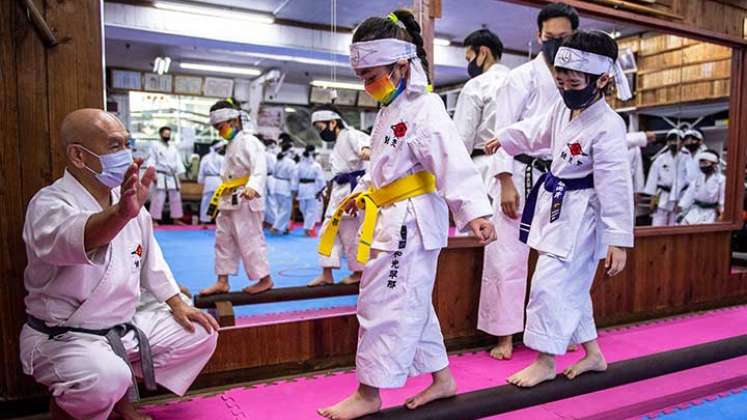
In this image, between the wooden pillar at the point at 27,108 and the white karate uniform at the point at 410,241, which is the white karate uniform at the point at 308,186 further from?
the white karate uniform at the point at 410,241

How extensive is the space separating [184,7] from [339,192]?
539 cm

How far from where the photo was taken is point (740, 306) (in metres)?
4.60

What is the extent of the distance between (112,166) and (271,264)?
4.86 m

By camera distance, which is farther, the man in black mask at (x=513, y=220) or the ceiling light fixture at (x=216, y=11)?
the ceiling light fixture at (x=216, y=11)

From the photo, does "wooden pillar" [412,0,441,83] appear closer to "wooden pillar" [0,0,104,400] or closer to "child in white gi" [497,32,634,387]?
"child in white gi" [497,32,634,387]

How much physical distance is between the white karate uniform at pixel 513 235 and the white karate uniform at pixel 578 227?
2.18 feet

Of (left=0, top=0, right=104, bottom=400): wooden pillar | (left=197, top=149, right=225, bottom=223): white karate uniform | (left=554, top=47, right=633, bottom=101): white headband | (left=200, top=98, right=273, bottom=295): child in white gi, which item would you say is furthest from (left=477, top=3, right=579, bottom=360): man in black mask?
(left=197, top=149, right=225, bottom=223): white karate uniform

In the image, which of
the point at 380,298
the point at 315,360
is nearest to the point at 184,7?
the point at 315,360

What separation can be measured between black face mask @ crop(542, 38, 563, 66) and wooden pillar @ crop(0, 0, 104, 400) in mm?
2317

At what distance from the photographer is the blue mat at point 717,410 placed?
2.44m

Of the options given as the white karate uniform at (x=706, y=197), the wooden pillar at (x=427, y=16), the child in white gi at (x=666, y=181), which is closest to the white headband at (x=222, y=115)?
the wooden pillar at (x=427, y=16)

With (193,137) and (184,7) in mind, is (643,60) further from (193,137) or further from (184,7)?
(193,137)

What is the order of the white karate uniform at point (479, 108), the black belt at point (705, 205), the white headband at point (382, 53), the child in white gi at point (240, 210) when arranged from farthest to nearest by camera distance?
the black belt at point (705, 205) → the child in white gi at point (240, 210) → the white karate uniform at point (479, 108) → the white headband at point (382, 53)

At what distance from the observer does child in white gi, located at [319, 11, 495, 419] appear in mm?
1941
